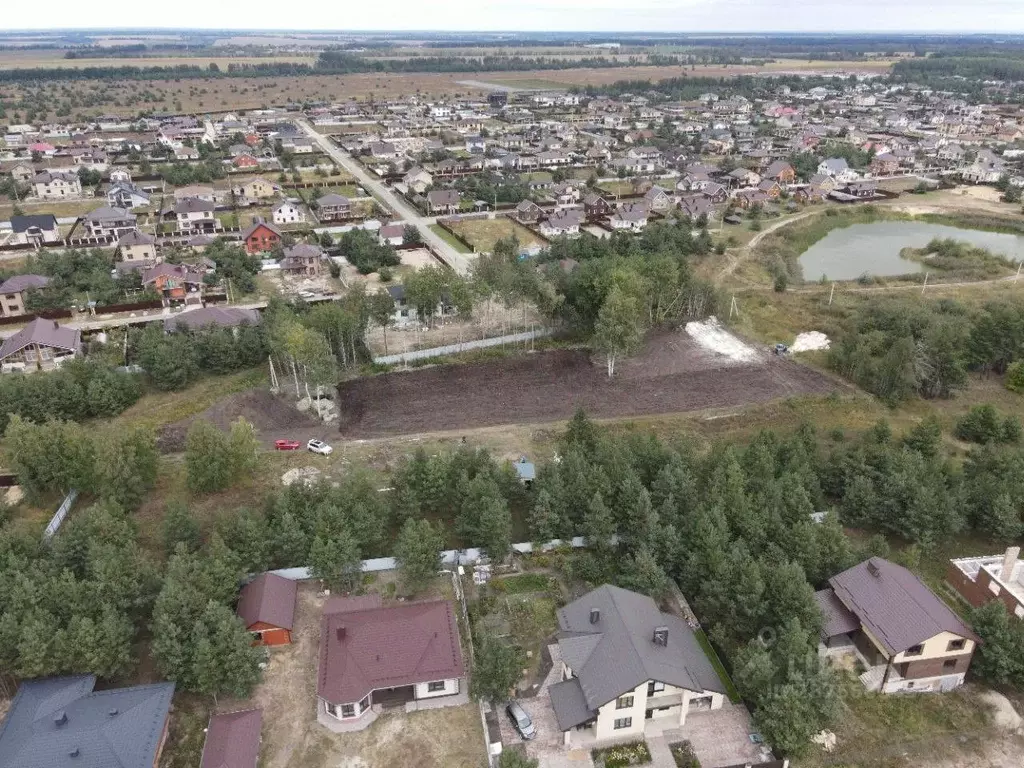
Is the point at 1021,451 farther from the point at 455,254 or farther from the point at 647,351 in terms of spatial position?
the point at 455,254

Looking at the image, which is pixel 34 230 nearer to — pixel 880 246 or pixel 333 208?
pixel 333 208

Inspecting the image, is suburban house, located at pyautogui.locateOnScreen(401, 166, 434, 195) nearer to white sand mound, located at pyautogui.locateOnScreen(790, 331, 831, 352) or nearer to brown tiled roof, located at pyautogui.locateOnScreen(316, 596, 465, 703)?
white sand mound, located at pyautogui.locateOnScreen(790, 331, 831, 352)

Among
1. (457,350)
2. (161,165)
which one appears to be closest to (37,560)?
(457,350)

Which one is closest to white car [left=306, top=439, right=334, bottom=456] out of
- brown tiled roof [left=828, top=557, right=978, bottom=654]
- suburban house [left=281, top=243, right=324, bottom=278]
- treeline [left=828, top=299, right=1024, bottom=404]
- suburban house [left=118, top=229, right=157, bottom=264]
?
brown tiled roof [left=828, top=557, right=978, bottom=654]

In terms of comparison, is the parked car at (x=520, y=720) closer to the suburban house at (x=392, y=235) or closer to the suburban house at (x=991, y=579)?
the suburban house at (x=991, y=579)

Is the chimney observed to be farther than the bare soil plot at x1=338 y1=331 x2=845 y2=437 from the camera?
No

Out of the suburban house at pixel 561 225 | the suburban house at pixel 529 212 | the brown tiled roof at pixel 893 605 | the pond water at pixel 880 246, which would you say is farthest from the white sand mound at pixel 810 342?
the suburban house at pixel 529 212
